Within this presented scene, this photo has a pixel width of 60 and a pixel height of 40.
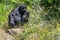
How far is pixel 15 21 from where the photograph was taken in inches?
309

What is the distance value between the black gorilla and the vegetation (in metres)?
0.20

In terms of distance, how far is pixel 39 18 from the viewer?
8570 mm

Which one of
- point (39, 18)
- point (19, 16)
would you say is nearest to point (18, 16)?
point (19, 16)

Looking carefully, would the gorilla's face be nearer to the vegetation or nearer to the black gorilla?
the black gorilla

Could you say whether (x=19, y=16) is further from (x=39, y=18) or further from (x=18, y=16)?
(x=39, y=18)

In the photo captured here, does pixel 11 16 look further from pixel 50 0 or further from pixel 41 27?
pixel 50 0

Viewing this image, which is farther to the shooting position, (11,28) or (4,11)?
(4,11)

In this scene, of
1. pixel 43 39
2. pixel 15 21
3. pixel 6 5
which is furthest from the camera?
pixel 6 5

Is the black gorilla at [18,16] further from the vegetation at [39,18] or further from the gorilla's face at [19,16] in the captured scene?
the vegetation at [39,18]

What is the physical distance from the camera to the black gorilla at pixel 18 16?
308 inches

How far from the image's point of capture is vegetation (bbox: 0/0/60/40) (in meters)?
6.88

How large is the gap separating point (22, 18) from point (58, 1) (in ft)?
5.76

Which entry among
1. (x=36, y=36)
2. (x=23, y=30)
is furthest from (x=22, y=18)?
(x=36, y=36)

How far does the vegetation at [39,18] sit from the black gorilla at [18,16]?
0.65 ft
